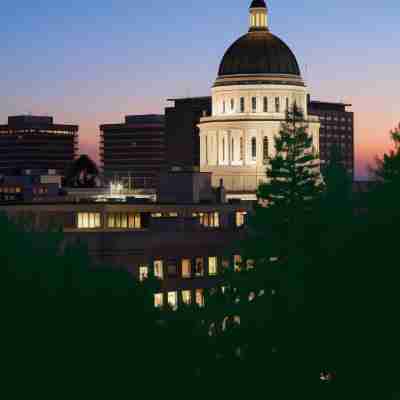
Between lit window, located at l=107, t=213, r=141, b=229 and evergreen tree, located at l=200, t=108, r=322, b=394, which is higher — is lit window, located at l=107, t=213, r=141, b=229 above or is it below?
above

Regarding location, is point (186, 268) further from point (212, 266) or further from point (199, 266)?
point (212, 266)

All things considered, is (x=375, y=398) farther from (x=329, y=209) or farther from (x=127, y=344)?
(x=329, y=209)

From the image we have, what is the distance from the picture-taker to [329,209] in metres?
66.8

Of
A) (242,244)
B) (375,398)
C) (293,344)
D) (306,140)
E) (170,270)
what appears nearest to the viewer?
(375,398)

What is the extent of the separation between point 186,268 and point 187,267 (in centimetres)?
12

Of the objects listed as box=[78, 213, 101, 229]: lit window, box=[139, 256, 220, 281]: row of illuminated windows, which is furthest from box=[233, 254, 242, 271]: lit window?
box=[78, 213, 101, 229]: lit window

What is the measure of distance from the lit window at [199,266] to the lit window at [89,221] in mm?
14275

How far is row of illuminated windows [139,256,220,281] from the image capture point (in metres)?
114

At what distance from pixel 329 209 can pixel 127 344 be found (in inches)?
848

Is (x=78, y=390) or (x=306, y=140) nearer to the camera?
(x=78, y=390)

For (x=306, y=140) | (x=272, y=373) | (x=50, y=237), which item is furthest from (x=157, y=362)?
(x=306, y=140)

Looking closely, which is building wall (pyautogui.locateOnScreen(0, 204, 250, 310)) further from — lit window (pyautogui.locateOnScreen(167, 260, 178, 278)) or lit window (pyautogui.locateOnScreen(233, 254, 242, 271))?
lit window (pyautogui.locateOnScreen(233, 254, 242, 271))

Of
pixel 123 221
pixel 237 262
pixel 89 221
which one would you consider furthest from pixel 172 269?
pixel 237 262

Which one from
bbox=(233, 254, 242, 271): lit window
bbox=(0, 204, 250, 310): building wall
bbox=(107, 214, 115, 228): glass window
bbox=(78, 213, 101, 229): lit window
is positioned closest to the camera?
bbox=(233, 254, 242, 271): lit window
